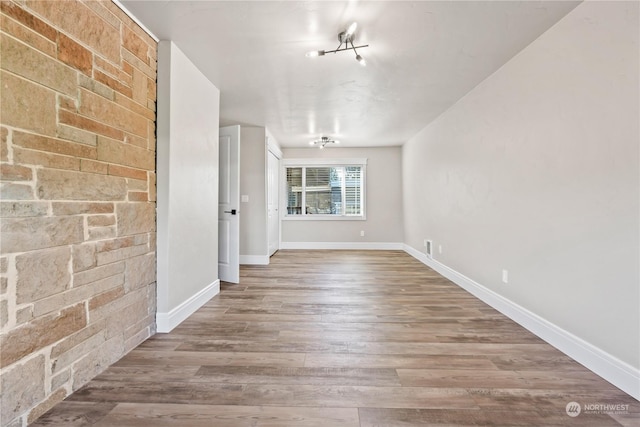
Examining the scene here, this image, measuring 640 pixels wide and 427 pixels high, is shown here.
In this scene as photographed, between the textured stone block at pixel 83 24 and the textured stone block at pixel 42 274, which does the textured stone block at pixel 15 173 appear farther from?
the textured stone block at pixel 83 24

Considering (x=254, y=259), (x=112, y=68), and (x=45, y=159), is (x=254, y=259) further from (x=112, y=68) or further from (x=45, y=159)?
(x=45, y=159)

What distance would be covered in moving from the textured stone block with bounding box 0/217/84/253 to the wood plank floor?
816 millimetres

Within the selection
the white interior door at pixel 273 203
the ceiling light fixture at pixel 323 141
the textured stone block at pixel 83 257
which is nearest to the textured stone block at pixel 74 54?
the textured stone block at pixel 83 257

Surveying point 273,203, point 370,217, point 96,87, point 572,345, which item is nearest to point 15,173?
point 96,87

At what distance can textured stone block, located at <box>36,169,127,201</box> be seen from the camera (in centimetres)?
133

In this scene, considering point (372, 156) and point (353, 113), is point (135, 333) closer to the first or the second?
point (353, 113)

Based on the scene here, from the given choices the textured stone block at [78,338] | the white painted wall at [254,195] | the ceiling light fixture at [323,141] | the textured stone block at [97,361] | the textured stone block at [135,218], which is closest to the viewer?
the textured stone block at [78,338]

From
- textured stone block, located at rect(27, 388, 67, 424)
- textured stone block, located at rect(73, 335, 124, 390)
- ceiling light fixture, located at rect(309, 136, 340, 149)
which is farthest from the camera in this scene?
ceiling light fixture, located at rect(309, 136, 340, 149)

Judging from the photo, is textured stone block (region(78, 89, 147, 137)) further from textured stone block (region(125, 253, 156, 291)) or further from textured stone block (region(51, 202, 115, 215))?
textured stone block (region(125, 253, 156, 291))

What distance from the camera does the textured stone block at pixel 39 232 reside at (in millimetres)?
1184

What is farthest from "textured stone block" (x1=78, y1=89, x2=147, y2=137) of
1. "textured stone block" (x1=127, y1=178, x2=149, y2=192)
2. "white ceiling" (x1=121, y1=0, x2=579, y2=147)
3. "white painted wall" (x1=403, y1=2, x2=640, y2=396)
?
"white painted wall" (x1=403, y1=2, x2=640, y2=396)

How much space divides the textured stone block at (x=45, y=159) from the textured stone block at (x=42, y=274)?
1.37 feet

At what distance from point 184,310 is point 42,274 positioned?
4.00 feet

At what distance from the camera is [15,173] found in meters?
1.20
